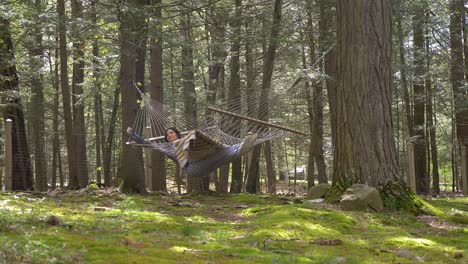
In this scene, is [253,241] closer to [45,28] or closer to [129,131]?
[129,131]

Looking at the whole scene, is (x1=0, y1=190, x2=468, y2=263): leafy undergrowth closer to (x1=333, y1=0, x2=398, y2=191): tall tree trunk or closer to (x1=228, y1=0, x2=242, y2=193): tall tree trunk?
(x1=333, y1=0, x2=398, y2=191): tall tree trunk

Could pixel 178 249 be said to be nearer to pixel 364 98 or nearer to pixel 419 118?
pixel 364 98

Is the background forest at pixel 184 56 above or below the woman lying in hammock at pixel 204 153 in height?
above

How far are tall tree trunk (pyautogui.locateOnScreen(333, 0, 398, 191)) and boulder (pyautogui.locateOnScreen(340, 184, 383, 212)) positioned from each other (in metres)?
0.24

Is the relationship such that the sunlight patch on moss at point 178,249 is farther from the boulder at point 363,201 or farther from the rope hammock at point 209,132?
the rope hammock at point 209,132

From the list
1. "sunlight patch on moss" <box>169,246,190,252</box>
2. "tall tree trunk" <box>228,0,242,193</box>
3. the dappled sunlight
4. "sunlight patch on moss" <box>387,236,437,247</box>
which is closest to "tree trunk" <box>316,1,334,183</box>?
"tall tree trunk" <box>228,0,242,193</box>

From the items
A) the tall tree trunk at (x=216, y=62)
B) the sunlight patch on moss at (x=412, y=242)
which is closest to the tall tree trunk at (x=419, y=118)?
the tall tree trunk at (x=216, y=62)

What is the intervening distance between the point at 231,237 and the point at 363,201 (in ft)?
5.69

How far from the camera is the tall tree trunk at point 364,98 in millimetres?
4531

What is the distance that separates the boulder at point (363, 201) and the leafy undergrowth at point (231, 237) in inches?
3.7

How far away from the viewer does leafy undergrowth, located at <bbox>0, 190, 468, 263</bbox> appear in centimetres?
210

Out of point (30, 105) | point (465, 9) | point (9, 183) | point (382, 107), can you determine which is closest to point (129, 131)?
point (9, 183)

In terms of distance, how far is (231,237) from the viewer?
2896 mm

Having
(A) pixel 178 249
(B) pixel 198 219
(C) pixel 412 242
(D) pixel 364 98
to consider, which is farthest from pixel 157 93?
(A) pixel 178 249
